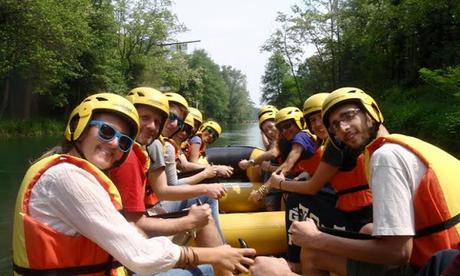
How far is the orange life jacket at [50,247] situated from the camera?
1768 mm

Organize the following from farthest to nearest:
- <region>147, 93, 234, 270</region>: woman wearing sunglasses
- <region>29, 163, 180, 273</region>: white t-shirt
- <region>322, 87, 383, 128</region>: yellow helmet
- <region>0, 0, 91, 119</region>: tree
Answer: <region>0, 0, 91, 119</region>: tree < <region>147, 93, 234, 270</region>: woman wearing sunglasses < <region>322, 87, 383, 128</region>: yellow helmet < <region>29, 163, 180, 273</region>: white t-shirt

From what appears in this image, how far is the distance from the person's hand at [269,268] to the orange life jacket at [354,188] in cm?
124

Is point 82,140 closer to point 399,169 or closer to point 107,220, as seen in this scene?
point 107,220

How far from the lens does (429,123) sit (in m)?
13.8

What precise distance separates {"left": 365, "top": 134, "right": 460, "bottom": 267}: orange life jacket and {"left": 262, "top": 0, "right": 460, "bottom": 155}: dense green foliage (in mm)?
10263

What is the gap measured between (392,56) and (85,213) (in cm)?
2775

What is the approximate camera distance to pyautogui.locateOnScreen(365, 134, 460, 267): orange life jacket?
1950 millimetres

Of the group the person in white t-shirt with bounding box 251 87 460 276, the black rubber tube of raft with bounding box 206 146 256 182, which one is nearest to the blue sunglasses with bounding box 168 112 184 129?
the person in white t-shirt with bounding box 251 87 460 276

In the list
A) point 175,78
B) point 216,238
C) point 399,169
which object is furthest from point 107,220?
point 175,78

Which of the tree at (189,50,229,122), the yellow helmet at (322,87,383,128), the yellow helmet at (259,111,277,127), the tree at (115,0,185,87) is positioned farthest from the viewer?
the tree at (189,50,229,122)

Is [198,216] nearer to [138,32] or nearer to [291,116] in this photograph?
[291,116]

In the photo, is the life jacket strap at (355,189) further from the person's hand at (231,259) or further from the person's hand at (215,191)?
the person's hand at (231,259)

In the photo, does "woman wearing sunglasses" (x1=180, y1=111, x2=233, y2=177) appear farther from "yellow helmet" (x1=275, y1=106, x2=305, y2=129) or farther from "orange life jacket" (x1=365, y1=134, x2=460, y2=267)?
"orange life jacket" (x1=365, y1=134, x2=460, y2=267)

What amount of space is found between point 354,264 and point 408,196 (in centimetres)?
52
